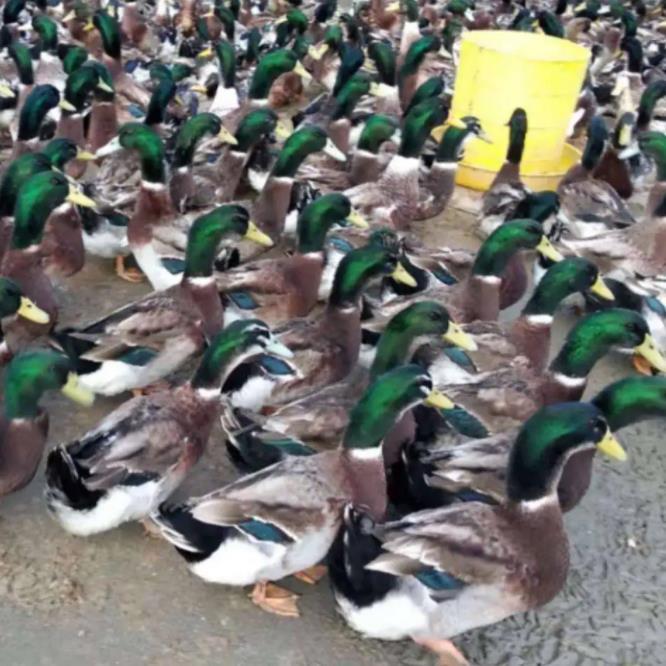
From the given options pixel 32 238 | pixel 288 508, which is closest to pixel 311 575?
pixel 288 508

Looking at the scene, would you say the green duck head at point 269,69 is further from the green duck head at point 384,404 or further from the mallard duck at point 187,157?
the green duck head at point 384,404

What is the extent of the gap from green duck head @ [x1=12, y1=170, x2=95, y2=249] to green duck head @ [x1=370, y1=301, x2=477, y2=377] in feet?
5.80

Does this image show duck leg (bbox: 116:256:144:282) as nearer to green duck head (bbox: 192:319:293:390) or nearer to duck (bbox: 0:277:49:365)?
duck (bbox: 0:277:49:365)

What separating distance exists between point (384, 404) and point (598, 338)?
1.01 m

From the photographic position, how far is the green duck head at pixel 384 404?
3352 millimetres

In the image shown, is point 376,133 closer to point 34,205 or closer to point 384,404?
point 34,205

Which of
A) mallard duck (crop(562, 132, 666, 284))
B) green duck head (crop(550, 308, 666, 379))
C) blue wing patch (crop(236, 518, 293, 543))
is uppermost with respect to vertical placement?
green duck head (crop(550, 308, 666, 379))

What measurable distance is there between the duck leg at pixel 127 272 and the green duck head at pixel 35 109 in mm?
1095

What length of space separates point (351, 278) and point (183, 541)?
5.16ft

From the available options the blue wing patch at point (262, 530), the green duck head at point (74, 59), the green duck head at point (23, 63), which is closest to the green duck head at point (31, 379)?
the blue wing patch at point (262, 530)

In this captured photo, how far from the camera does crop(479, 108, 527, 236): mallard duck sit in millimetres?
6314

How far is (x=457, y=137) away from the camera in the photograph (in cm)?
658

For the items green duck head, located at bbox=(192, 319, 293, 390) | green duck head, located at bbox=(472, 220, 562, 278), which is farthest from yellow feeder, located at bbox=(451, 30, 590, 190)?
green duck head, located at bbox=(192, 319, 293, 390)

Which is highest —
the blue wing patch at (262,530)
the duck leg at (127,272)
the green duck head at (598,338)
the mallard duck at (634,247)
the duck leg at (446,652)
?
the green duck head at (598,338)
